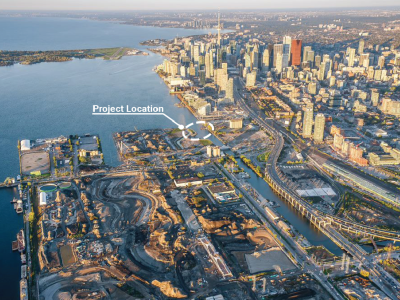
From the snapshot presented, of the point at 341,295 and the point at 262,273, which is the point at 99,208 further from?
the point at 341,295

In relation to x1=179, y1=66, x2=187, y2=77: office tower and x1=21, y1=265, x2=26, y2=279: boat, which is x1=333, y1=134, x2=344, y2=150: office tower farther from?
x1=179, y1=66, x2=187, y2=77: office tower

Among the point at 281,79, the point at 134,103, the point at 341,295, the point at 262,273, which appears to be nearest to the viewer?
the point at 341,295

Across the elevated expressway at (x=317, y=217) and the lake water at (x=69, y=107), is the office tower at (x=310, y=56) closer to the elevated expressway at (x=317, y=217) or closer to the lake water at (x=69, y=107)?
the lake water at (x=69, y=107)

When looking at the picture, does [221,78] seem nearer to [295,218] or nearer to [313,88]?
[313,88]

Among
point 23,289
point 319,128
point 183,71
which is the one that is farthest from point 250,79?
point 23,289

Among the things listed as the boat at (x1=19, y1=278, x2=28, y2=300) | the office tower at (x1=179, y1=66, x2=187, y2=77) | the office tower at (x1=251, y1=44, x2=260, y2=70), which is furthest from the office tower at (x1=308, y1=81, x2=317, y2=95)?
the boat at (x1=19, y1=278, x2=28, y2=300)

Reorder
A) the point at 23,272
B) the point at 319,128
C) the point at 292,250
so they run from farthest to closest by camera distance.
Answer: the point at 319,128 < the point at 292,250 < the point at 23,272

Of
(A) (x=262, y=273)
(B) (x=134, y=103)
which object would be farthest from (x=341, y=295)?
(B) (x=134, y=103)
